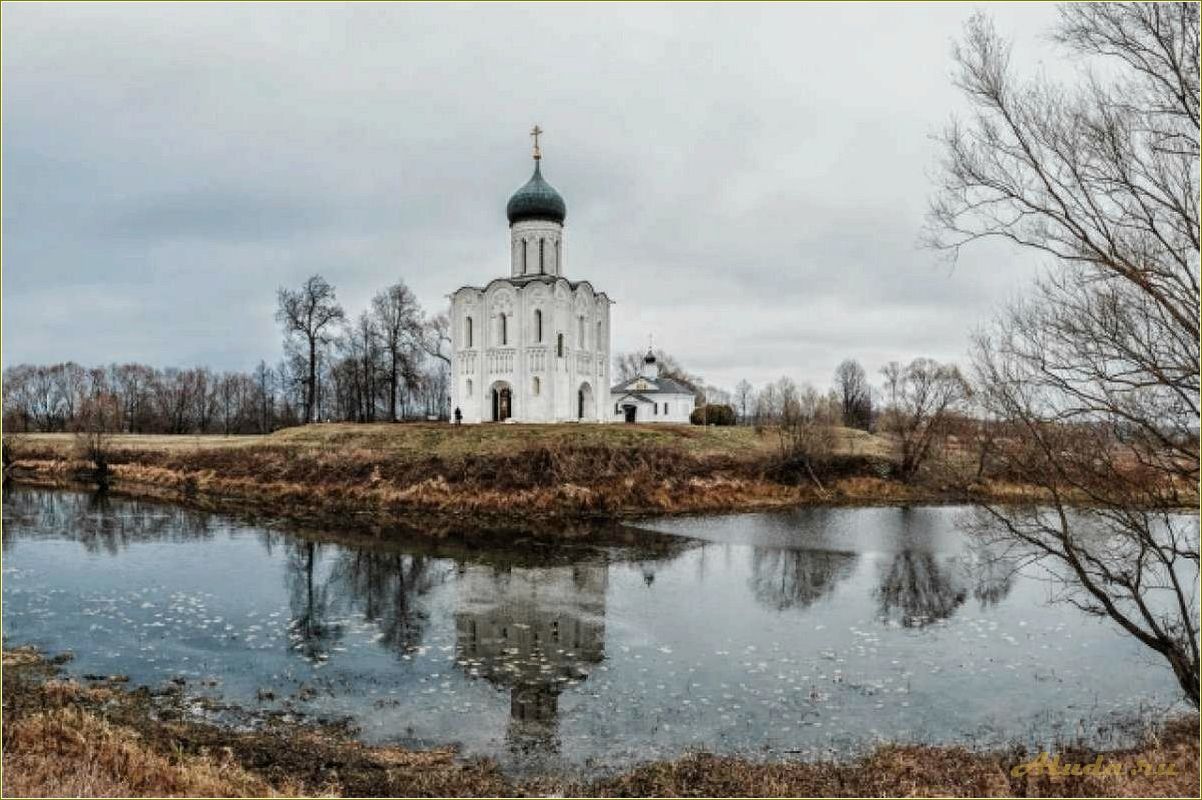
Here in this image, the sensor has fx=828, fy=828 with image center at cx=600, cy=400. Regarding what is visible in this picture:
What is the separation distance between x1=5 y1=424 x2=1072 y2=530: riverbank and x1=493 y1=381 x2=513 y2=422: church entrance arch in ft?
16.1

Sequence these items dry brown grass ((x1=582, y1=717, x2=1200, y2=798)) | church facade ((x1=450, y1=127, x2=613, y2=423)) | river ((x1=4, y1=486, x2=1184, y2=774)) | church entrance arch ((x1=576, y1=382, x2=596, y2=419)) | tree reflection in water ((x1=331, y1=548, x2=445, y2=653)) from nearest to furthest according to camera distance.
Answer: dry brown grass ((x1=582, y1=717, x2=1200, y2=798))
river ((x1=4, y1=486, x2=1184, y2=774))
tree reflection in water ((x1=331, y1=548, x2=445, y2=653))
church facade ((x1=450, y1=127, x2=613, y2=423))
church entrance arch ((x1=576, y1=382, x2=596, y2=419))

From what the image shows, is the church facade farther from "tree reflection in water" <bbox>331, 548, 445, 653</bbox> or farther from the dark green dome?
"tree reflection in water" <bbox>331, 548, 445, 653</bbox>

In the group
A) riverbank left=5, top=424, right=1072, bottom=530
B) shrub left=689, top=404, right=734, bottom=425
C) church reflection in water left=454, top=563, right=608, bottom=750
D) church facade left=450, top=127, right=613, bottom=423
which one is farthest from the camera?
shrub left=689, top=404, right=734, bottom=425

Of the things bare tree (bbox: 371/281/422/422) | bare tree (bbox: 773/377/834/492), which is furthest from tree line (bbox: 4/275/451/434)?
bare tree (bbox: 773/377/834/492)

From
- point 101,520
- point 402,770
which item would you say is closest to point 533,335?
point 101,520

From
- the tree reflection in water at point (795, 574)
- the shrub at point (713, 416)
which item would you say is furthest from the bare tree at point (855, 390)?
the tree reflection in water at point (795, 574)

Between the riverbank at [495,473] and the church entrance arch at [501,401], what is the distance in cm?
490

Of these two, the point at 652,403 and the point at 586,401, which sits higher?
the point at 652,403

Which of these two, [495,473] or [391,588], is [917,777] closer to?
[391,588]

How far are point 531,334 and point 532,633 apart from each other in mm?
30141

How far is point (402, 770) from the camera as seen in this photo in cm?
870

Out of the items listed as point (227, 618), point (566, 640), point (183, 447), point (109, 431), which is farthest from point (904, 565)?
point (109, 431)

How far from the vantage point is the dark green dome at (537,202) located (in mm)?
44719

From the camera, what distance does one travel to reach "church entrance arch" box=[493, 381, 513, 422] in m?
44.1
